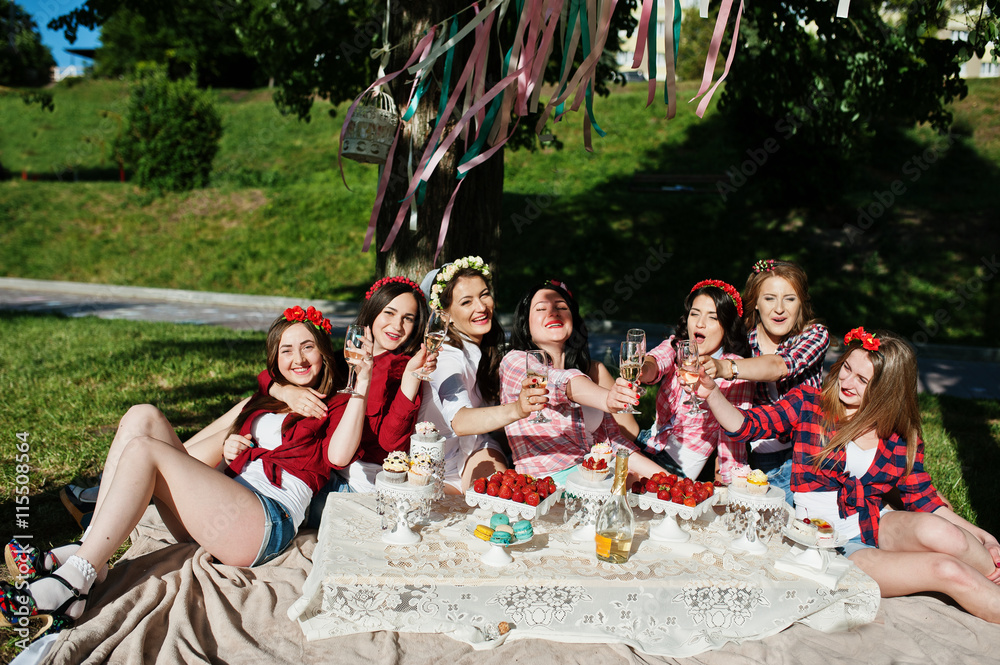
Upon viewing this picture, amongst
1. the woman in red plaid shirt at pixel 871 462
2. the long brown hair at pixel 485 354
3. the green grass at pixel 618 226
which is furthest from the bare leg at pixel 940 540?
the green grass at pixel 618 226

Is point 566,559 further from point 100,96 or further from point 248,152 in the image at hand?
point 100,96

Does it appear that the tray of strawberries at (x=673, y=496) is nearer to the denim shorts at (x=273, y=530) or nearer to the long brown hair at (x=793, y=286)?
the long brown hair at (x=793, y=286)

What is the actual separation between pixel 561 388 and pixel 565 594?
1.00 metres

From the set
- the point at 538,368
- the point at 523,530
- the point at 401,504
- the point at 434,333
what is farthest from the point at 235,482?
the point at 538,368

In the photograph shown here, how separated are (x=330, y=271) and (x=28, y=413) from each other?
982cm

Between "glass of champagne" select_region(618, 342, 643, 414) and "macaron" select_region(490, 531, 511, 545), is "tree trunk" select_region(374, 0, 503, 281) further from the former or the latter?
"macaron" select_region(490, 531, 511, 545)

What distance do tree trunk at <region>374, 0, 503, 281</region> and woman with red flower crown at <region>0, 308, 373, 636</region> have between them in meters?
1.27

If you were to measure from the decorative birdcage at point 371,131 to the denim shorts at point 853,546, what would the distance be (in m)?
3.20

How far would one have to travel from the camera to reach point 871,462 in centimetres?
338

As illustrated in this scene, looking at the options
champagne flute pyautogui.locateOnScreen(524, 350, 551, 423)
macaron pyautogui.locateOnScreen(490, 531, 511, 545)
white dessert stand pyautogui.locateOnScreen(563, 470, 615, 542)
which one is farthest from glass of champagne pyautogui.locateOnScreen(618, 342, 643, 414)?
macaron pyautogui.locateOnScreen(490, 531, 511, 545)

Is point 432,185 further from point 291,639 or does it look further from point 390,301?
point 291,639

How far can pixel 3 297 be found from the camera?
552 inches

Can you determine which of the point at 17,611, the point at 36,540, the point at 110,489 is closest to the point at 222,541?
the point at 110,489

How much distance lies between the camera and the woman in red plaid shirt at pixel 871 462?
10.3 ft
